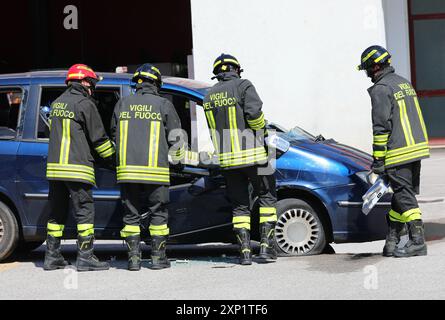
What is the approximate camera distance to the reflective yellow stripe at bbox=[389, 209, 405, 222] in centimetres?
853

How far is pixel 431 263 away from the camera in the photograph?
821 cm

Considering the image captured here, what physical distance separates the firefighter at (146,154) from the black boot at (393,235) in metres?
1.99

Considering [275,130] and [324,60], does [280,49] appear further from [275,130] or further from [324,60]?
[275,130]

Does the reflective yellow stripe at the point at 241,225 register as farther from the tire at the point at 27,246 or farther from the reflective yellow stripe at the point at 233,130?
the tire at the point at 27,246

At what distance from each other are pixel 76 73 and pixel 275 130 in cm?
210

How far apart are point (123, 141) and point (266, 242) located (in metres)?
1.57

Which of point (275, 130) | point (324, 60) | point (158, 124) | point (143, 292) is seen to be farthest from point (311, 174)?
point (324, 60)

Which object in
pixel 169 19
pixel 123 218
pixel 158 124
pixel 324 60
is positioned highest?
pixel 169 19

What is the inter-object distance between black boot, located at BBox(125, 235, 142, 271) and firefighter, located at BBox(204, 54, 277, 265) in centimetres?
88

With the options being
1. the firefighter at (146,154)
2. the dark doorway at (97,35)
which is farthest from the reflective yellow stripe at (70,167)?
the dark doorway at (97,35)

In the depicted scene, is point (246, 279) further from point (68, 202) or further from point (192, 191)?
point (68, 202)

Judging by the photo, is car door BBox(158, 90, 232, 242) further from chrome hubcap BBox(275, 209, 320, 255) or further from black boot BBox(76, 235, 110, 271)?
black boot BBox(76, 235, 110, 271)

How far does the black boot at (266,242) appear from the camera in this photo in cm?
856
